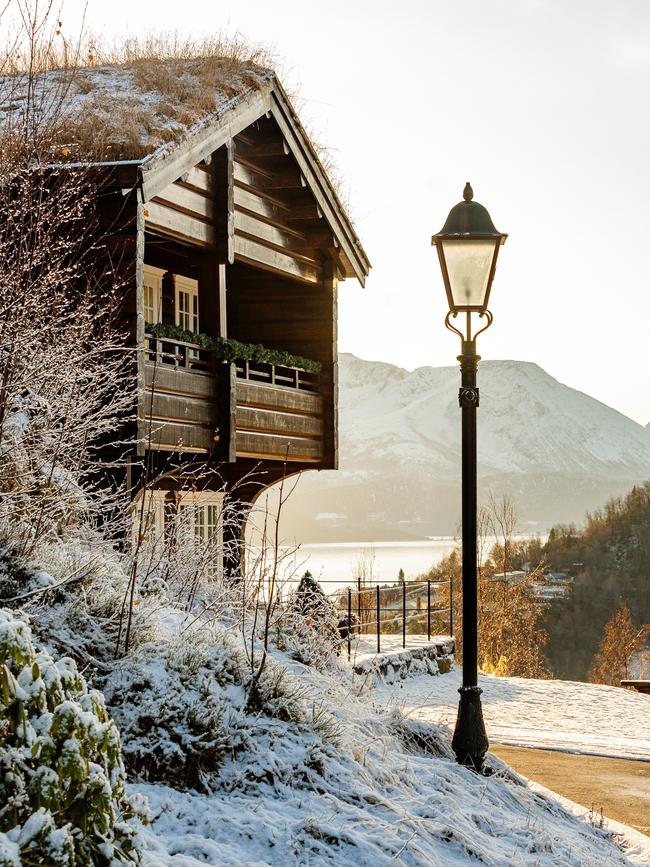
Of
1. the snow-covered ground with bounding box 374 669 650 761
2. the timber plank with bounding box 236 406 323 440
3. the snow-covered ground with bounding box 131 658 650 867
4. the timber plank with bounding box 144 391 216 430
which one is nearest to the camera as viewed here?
the snow-covered ground with bounding box 131 658 650 867

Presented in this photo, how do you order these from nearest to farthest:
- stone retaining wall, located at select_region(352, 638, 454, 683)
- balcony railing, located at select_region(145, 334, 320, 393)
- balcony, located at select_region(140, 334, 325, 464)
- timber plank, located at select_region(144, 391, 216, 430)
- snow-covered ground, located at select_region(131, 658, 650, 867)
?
snow-covered ground, located at select_region(131, 658, 650, 867) < timber plank, located at select_region(144, 391, 216, 430) < balcony, located at select_region(140, 334, 325, 464) < balcony railing, located at select_region(145, 334, 320, 393) < stone retaining wall, located at select_region(352, 638, 454, 683)

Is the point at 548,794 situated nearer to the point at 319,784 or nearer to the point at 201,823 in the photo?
the point at 319,784

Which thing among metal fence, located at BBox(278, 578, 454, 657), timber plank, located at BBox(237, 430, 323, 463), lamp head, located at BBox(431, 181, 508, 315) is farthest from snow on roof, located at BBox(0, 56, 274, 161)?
metal fence, located at BBox(278, 578, 454, 657)

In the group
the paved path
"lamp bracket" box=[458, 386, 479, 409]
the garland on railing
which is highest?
the garland on railing

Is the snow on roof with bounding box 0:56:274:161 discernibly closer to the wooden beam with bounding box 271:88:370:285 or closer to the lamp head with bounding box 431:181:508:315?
the wooden beam with bounding box 271:88:370:285

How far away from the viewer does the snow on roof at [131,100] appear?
1252 centimetres

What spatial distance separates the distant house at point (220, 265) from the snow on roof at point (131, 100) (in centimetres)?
4

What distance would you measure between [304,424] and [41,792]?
1350cm

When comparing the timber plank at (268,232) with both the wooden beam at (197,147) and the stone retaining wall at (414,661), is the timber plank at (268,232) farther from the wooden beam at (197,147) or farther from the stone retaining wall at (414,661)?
the stone retaining wall at (414,661)

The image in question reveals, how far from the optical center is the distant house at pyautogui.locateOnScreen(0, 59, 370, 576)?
41.8ft

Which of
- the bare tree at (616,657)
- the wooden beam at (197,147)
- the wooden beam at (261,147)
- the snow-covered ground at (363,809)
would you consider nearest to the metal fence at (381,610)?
the snow-covered ground at (363,809)

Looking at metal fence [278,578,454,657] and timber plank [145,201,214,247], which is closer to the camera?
timber plank [145,201,214,247]

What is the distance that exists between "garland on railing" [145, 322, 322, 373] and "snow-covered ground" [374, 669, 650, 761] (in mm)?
4875

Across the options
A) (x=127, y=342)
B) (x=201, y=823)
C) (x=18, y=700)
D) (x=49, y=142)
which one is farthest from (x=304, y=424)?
(x=18, y=700)
